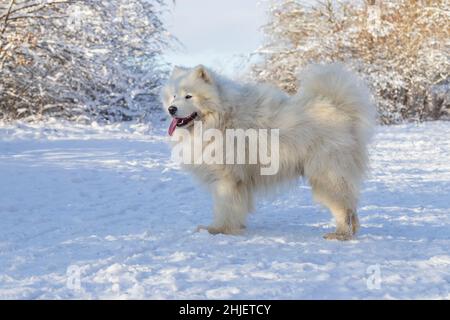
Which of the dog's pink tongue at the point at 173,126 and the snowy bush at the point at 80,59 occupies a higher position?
the snowy bush at the point at 80,59

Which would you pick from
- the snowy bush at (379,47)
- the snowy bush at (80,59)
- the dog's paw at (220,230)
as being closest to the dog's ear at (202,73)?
the dog's paw at (220,230)

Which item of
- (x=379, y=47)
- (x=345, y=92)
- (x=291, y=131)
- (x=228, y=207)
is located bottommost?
(x=228, y=207)

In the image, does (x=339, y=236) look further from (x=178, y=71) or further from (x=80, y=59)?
(x=80, y=59)

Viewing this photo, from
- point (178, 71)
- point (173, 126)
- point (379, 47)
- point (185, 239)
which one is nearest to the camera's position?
point (185, 239)

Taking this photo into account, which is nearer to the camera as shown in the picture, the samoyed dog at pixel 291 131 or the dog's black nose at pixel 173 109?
the samoyed dog at pixel 291 131

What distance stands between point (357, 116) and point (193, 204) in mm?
2314

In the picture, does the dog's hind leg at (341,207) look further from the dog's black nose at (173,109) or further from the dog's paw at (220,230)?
the dog's black nose at (173,109)

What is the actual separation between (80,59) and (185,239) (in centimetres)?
1121

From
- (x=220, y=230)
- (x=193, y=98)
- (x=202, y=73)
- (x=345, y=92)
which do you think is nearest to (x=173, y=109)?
(x=193, y=98)

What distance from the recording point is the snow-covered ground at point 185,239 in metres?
3.14

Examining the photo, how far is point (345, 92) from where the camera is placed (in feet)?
15.7

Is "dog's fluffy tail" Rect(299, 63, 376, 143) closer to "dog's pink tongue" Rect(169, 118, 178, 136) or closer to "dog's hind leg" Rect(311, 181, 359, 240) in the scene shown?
"dog's hind leg" Rect(311, 181, 359, 240)
